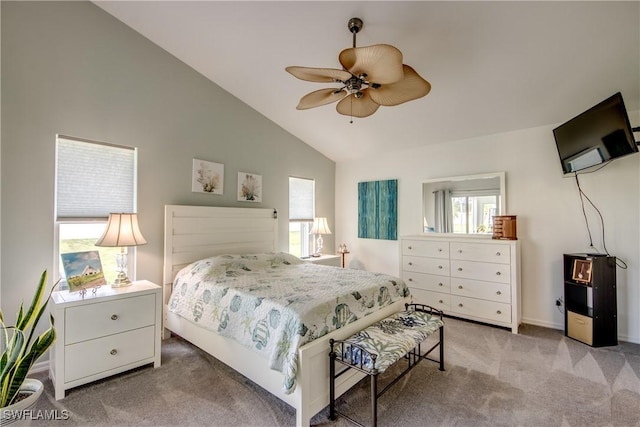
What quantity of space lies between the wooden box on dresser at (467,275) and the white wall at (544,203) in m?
0.35

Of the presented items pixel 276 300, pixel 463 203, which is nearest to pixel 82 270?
pixel 276 300

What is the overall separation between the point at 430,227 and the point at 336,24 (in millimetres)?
2916

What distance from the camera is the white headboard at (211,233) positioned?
3.20 metres

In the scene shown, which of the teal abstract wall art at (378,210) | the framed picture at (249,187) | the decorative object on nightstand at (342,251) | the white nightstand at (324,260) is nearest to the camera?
the framed picture at (249,187)

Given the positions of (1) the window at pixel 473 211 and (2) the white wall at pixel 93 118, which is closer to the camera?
(2) the white wall at pixel 93 118

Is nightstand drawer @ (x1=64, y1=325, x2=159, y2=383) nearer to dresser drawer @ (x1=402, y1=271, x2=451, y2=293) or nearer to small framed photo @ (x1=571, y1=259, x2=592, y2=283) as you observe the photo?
dresser drawer @ (x1=402, y1=271, x2=451, y2=293)

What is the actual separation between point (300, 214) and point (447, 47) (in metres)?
3.04

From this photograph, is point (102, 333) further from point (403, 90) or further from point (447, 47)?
point (447, 47)

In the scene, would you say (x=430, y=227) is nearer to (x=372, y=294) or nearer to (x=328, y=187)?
(x=328, y=187)

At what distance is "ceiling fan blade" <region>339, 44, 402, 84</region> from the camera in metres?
1.69

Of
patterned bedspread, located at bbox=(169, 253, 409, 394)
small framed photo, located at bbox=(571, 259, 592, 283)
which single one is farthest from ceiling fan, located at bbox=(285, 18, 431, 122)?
small framed photo, located at bbox=(571, 259, 592, 283)

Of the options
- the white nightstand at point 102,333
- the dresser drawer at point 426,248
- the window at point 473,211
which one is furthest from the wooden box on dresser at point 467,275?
the white nightstand at point 102,333

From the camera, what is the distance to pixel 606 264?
117 inches

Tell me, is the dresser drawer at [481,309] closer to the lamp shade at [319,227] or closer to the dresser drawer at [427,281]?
the dresser drawer at [427,281]
